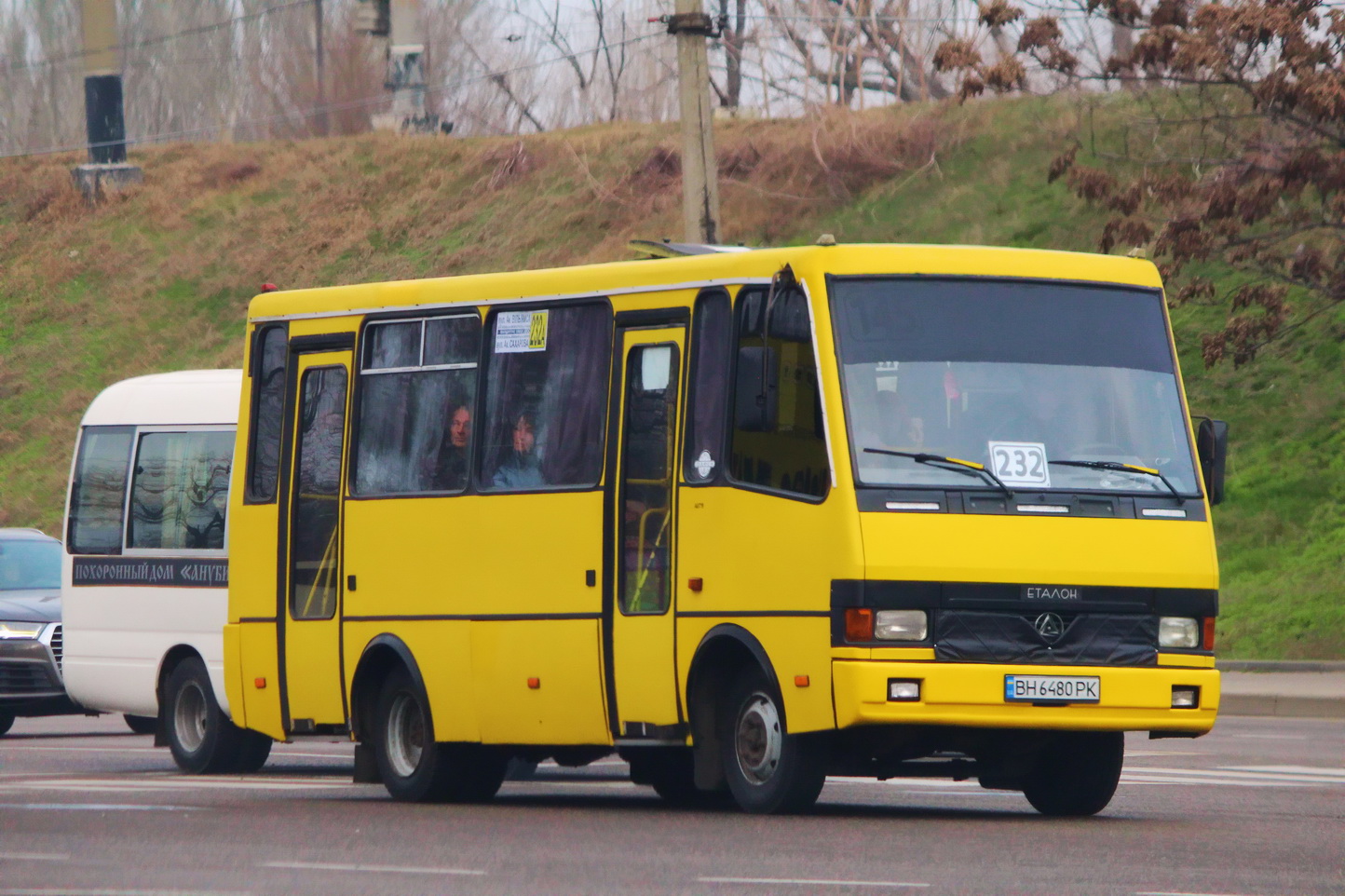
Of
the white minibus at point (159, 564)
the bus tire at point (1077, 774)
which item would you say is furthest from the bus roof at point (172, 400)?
the bus tire at point (1077, 774)

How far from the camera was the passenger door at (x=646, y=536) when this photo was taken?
12.8 metres

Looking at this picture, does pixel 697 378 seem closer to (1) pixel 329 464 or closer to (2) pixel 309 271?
(1) pixel 329 464

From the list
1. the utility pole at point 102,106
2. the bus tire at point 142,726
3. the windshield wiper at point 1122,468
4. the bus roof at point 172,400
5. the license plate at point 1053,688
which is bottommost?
the bus tire at point 142,726

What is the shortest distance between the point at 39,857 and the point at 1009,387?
507 centimetres

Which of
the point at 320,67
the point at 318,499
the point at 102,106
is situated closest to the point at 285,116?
the point at 320,67

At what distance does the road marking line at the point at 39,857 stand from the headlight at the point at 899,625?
3.76 metres

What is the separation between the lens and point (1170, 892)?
8.95 metres

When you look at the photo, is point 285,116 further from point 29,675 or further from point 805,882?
point 805,882

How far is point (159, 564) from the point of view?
717 inches

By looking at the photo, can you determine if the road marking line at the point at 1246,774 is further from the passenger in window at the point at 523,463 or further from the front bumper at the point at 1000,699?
the passenger in window at the point at 523,463

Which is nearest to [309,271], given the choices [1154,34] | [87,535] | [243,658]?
[1154,34]

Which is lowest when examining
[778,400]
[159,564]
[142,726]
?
[142,726]

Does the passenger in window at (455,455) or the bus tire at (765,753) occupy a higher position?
the passenger in window at (455,455)

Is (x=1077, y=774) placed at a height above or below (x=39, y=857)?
below
